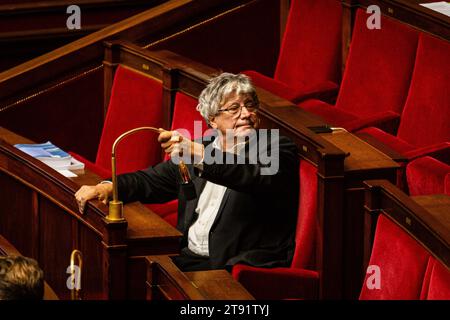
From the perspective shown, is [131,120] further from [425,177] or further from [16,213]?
[425,177]

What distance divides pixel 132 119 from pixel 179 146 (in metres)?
0.47

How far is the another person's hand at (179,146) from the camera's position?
1.13 meters

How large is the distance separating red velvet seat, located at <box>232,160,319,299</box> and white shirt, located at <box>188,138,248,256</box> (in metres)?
0.10

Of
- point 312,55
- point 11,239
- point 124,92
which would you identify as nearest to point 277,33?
point 312,55

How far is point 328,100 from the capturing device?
5.57 ft

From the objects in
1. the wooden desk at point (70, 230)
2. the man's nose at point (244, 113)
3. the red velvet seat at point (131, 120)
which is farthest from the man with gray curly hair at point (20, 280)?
the red velvet seat at point (131, 120)

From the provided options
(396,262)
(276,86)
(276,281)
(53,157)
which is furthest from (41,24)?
(396,262)

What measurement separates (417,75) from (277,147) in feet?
1.41

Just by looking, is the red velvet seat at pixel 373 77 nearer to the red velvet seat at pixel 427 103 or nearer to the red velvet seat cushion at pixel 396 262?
the red velvet seat at pixel 427 103

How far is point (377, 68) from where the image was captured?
1.62 metres

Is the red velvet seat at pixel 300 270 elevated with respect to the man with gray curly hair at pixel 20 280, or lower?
lower

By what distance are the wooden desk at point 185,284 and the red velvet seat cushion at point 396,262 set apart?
138 mm

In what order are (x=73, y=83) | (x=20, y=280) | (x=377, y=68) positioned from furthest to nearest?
1. (x=73, y=83)
2. (x=377, y=68)
3. (x=20, y=280)

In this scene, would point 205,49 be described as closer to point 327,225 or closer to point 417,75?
point 417,75
